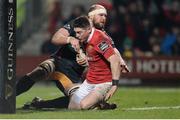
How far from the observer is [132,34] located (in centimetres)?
2386

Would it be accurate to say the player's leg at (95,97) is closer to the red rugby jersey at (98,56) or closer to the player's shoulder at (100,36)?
the red rugby jersey at (98,56)

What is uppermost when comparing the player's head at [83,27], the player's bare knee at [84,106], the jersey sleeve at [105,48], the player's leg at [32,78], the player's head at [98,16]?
the player's head at [98,16]

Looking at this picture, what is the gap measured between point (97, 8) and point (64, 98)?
1582 millimetres

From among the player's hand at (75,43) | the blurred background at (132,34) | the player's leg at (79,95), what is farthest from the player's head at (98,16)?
the blurred background at (132,34)

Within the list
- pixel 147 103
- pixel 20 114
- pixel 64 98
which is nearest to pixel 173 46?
pixel 147 103

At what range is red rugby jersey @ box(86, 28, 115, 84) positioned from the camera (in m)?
12.2

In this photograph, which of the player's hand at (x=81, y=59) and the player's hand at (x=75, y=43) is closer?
the player's hand at (x=75, y=43)

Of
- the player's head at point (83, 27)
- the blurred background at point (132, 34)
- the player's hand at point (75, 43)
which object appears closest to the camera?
the player's head at point (83, 27)

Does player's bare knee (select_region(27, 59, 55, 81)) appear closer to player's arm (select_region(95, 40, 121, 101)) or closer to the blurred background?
player's arm (select_region(95, 40, 121, 101))

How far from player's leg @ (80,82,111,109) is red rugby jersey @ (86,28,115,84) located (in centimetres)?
13

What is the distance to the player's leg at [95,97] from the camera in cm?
1222

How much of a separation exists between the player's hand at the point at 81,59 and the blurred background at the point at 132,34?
912cm

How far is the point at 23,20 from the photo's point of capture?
25062mm

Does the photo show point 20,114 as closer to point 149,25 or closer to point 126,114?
point 126,114
